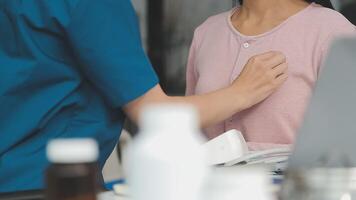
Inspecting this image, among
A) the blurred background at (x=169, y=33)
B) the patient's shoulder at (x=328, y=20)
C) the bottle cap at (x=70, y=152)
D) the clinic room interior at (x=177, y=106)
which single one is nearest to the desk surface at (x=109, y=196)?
the clinic room interior at (x=177, y=106)

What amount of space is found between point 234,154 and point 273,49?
545 millimetres

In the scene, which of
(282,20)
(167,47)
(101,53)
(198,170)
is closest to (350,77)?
(198,170)

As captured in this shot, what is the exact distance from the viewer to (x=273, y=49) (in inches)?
75.1

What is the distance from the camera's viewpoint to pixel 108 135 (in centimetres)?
148

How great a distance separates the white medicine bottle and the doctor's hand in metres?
0.79

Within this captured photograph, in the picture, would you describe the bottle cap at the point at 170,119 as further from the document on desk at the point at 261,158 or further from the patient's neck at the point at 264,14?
the patient's neck at the point at 264,14

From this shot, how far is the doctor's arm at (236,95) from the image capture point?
1346 millimetres

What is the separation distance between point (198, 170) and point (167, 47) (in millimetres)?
3248

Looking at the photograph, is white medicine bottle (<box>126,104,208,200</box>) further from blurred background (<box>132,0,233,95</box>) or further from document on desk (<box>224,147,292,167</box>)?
blurred background (<box>132,0,233,95</box>)

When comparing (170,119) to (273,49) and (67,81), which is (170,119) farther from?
(273,49)

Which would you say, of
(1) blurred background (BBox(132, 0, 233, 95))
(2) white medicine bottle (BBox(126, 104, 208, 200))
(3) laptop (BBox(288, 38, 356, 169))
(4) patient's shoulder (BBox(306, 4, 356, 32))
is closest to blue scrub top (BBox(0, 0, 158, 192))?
(3) laptop (BBox(288, 38, 356, 169))

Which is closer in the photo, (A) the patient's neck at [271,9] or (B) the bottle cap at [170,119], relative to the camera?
(B) the bottle cap at [170,119]

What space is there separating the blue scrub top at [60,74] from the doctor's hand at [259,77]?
27cm

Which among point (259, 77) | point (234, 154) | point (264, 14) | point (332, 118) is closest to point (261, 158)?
point (234, 154)
